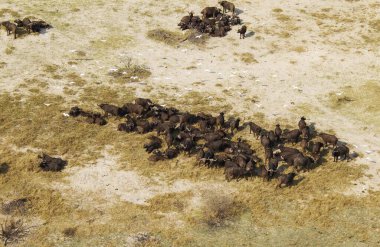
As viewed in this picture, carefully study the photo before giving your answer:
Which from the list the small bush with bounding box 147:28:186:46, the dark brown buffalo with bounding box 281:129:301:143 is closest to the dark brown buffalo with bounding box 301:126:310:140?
the dark brown buffalo with bounding box 281:129:301:143

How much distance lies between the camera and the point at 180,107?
29516mm

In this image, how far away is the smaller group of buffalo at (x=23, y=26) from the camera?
36.7 m

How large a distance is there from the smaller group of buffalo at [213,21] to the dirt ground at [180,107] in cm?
84

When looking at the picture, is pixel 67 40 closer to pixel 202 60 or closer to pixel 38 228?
pixel 202 60

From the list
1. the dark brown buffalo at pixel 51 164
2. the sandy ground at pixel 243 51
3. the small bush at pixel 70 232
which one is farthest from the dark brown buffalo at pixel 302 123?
the small bush at pixel 70 232

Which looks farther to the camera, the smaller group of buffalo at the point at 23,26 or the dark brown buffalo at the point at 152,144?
the smaller group of buffalo at the point at 23,26

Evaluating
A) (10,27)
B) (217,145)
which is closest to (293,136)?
(217,145)

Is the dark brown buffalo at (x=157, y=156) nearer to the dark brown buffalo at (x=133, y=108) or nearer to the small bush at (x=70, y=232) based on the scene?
the dark brown buffalo at (x=133, y=108)

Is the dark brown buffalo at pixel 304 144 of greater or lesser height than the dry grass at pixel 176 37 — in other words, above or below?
below

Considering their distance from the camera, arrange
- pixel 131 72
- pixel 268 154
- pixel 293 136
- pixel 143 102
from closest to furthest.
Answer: pixel 268 154
pixel 293 136
pixel 143 102
pixel 131 72

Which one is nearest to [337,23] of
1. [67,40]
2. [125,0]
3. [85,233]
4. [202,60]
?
[202,60]

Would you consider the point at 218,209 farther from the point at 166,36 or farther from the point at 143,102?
Result: the point at 166,36

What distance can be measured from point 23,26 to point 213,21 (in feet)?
56.3

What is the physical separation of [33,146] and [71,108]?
4176mm
